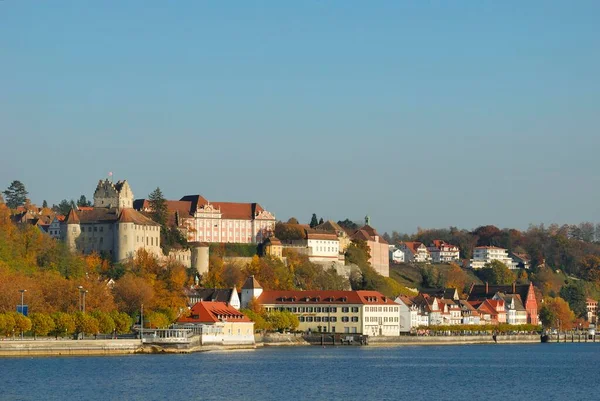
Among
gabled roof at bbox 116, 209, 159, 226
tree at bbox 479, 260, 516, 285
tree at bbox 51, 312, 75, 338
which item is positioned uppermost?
gabled roof at bbox 116, 209, 159, 226

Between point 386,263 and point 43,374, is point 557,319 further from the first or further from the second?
point 43,374

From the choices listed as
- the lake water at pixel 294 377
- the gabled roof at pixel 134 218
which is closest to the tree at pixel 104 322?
the lake water at pixel 294 377

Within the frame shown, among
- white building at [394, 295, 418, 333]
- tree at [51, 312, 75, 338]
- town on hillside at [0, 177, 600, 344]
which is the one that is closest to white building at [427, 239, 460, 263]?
town on hillside at [0, 177, 600, 344]

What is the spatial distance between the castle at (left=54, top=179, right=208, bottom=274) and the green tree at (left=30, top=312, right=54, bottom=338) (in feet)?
93.1

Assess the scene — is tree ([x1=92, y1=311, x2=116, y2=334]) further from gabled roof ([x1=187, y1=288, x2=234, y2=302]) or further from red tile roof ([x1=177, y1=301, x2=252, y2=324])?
gabled roof ([x1=187, y1=288, x2=234, y2=302])

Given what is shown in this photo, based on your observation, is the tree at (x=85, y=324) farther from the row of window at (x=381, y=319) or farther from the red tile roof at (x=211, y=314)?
the row of window at (x=381, y=319)

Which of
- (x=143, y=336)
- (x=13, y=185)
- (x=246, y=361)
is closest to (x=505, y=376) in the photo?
(x=246, y=361)

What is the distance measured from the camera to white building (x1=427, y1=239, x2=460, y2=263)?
188 m

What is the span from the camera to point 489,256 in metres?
185

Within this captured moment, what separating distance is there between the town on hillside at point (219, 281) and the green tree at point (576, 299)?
167 millimetres

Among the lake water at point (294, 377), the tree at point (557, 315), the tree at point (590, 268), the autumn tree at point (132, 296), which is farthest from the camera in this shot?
the tree at point (590, 268)

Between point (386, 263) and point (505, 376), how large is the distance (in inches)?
2969

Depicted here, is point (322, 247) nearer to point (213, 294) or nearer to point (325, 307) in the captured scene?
point (325, 307)

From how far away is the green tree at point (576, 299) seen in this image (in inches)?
6048
